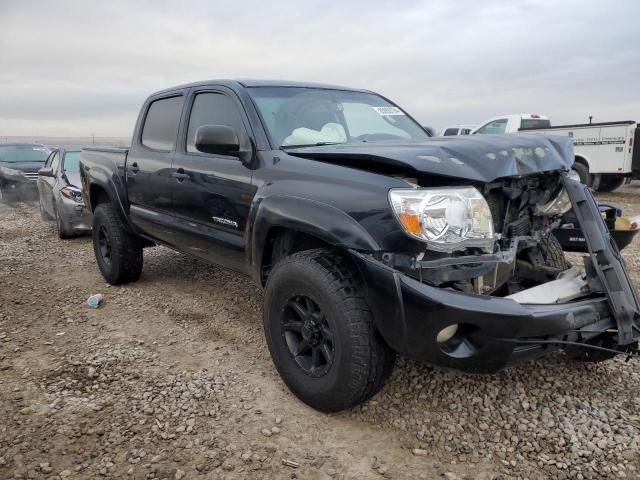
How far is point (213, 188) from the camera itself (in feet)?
11.7

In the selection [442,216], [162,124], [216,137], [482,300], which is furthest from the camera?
[162,124]

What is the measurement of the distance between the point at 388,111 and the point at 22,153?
12797 millimetres

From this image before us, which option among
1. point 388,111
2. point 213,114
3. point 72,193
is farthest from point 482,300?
point 72,193

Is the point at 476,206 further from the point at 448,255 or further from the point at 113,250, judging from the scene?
the point at 113,250

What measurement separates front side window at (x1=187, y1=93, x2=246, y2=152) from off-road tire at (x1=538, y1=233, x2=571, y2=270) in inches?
82.4

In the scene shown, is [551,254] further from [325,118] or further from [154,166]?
[154,166]

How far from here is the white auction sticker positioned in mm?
4081

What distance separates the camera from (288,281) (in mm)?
2771

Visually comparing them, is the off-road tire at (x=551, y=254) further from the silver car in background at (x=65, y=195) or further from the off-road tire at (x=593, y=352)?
the silver car in background at (x=65, y=195)

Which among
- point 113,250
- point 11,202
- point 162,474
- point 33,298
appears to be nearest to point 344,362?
point 162,474

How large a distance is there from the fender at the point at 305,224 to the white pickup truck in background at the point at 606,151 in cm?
987

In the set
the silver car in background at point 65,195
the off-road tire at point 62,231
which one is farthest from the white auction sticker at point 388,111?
the off-road tire at point 62,231

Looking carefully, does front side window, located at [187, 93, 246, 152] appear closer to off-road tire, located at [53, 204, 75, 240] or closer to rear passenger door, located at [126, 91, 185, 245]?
rear passenger door, located at [126, 91, 185, 245]

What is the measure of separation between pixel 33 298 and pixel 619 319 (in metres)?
4.77
